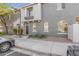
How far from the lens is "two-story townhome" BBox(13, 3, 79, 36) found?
2.55 m

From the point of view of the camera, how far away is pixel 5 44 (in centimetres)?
261

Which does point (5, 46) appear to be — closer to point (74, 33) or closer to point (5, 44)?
point (5, 44)

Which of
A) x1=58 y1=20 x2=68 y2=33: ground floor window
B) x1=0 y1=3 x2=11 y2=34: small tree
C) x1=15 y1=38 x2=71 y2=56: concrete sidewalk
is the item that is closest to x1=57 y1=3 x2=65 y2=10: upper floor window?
x1=58 y1=20 x2=68 y2=33: ground floor window

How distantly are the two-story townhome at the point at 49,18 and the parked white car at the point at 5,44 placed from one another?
0.27m

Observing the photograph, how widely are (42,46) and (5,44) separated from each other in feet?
1.89

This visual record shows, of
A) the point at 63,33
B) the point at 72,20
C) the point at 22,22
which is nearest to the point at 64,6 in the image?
the point at 72,20

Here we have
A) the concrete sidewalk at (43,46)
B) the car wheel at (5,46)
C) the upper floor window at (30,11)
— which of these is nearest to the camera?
the concrete sidewalk at (43,46)

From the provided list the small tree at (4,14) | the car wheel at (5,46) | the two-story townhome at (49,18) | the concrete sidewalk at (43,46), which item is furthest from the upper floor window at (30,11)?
the car wheel at (5,46)

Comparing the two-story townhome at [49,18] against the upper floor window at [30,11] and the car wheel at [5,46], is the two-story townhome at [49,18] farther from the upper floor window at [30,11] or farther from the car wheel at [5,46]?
the car wheel at [5,46]

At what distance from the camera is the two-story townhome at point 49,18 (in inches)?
100

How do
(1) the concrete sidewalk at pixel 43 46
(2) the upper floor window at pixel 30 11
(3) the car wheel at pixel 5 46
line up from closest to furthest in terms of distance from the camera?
(1) the concrete sidewalk at pixel 43 46 → (3) the car wheel at pixel 5 46 → (2) the upper floor window at pixel 30 11

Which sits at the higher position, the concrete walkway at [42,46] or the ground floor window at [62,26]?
the ground floor window at [62,26]

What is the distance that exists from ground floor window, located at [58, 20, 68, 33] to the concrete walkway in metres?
0.21

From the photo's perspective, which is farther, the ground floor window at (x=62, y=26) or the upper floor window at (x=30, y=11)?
the upper floor window at (x=30, y=11)
